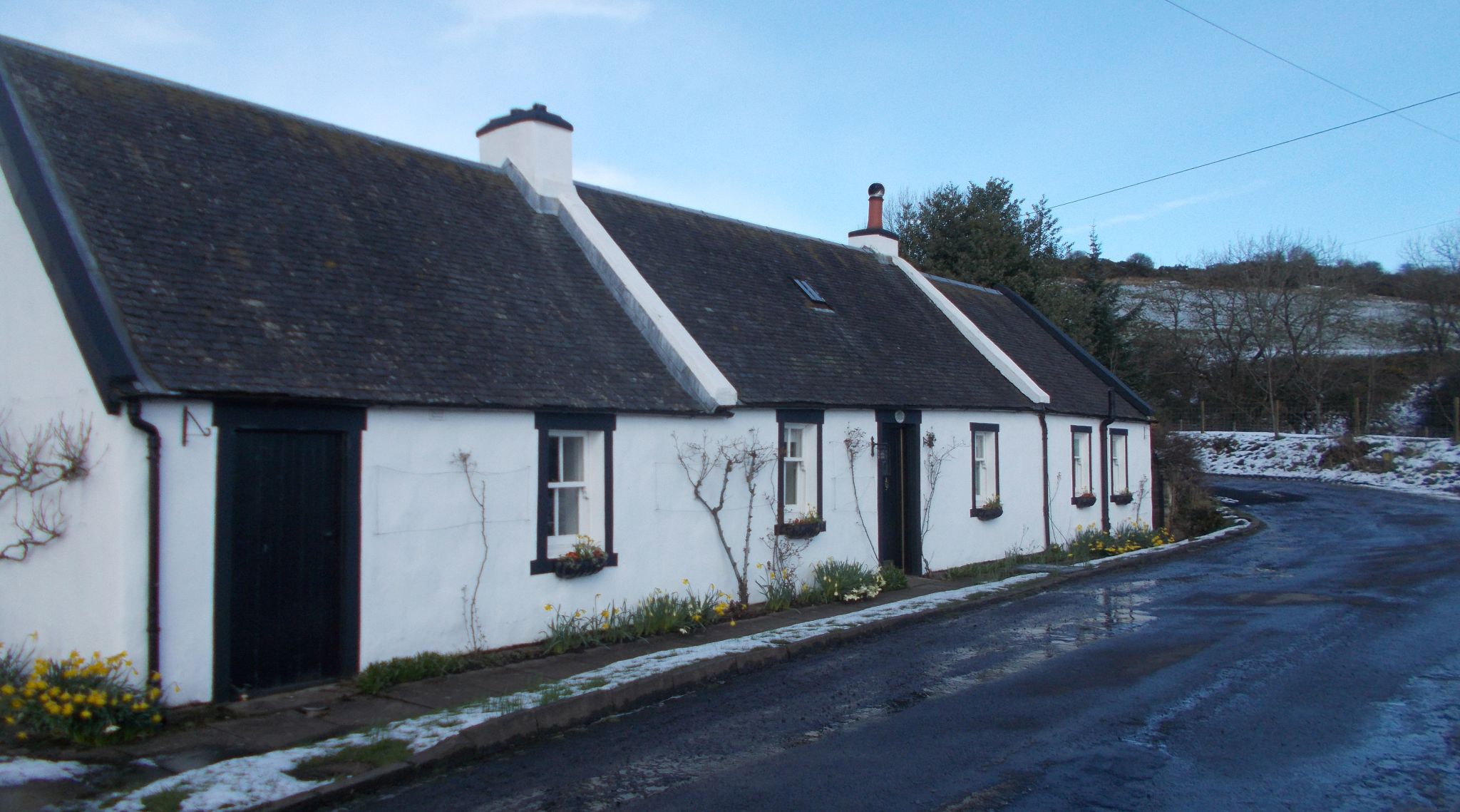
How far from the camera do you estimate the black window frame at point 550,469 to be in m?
10.2

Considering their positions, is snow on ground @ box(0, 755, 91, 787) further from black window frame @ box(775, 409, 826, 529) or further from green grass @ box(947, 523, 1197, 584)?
green grass @ box(947, 523, 1197, 584)

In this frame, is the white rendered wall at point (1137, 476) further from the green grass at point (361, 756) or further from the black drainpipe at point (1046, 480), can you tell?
the green grass at point (361, 756)

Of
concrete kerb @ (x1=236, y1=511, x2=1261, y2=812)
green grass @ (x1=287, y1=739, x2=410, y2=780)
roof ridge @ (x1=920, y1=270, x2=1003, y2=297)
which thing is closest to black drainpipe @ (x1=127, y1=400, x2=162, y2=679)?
green grass @ (x1=287, y1=739, x2=410, y2=780)

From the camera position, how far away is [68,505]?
765cm

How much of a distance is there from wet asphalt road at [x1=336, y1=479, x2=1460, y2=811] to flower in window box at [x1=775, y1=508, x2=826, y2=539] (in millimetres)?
2302

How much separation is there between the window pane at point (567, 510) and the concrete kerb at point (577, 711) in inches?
96.8

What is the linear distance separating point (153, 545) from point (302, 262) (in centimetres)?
340

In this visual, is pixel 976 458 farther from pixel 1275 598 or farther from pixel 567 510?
pixel 567 510

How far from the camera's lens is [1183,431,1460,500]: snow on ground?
1287 inches

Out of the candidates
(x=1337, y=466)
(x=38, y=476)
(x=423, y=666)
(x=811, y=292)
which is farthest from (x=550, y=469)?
(x=1337, y=466)

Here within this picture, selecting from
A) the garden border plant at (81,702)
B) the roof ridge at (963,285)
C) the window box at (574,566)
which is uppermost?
the roof ridge at (963,285)

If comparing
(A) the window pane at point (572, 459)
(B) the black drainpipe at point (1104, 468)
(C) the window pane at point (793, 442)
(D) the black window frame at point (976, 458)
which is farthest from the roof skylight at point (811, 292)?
(B) the black drainpipe at point (1104, 468)

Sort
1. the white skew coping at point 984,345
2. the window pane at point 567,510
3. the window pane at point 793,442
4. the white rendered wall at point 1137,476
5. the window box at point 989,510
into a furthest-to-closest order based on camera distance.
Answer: the white rendered wall at point 1137,476 → the white skew coping at point 984,345 → the window box at point 989,510 → the window pane at point 793,442 → the window pane at point 567,510

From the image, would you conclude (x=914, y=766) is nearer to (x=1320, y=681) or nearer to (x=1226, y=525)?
(x=1320, y=681)
